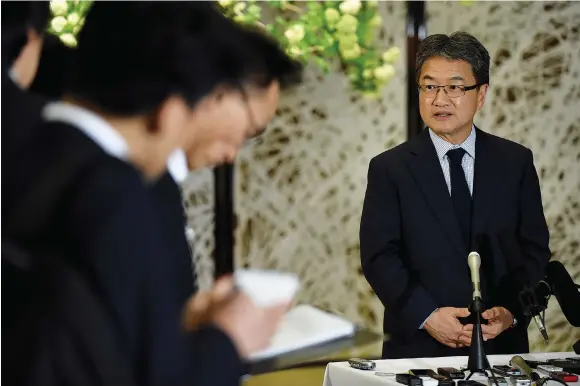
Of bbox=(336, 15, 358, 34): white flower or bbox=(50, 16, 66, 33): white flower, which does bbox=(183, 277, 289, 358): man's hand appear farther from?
bbox=(336, 15, 358, 34): white flower

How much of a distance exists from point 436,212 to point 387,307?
349 millimetres

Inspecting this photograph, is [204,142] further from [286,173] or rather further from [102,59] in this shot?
[286,173]

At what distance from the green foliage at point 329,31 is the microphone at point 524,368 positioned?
162cm

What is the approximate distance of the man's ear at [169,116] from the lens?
3.93 feet

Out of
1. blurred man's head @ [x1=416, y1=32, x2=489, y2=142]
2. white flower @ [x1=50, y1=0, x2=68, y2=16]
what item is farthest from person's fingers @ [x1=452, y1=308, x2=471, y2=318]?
white flower @ [x1=50, y1=0, x2=68, y2=16]

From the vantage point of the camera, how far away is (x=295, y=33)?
364 centimetres

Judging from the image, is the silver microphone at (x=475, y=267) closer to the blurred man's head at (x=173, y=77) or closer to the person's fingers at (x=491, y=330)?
the person's fingers at (x=491, y=330)

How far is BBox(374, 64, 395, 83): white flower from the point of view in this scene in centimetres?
398

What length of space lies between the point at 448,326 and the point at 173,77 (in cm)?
180

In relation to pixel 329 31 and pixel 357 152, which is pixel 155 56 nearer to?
pixel 329 31

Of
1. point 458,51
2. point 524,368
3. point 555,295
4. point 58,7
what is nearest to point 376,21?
point 458,51

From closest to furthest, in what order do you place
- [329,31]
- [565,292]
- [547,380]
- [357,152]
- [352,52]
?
[547,380]
[565,292]
[329,31]
[352,52]
[357,152]

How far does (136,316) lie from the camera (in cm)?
113

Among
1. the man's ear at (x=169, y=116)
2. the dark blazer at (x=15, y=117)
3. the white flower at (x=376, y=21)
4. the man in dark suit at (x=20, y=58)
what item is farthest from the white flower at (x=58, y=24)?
the man's ear at (x=169, y=116)
